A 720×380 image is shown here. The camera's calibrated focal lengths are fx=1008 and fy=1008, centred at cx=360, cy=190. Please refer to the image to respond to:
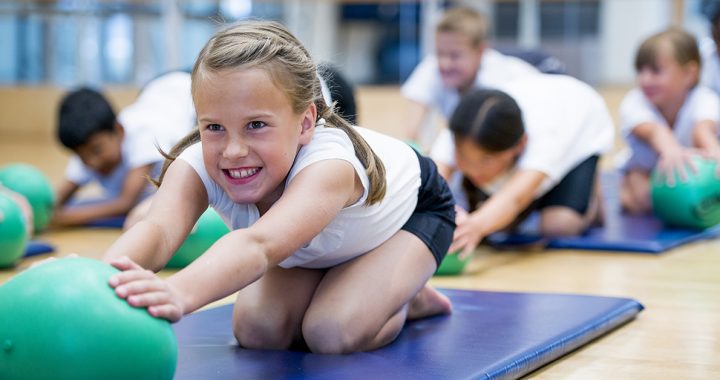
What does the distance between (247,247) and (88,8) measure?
6871 mm

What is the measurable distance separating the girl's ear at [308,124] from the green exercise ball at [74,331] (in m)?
0.48

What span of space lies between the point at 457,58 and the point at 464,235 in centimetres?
147

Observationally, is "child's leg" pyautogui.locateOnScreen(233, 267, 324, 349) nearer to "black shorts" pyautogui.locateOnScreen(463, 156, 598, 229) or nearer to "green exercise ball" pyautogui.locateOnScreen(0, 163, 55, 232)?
"black shorts" pyautogui.locateOnScreen(463, 156, 598, 229)

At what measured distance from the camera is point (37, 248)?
331 cm

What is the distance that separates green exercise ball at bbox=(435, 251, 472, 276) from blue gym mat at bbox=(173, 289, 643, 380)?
466 millimetres

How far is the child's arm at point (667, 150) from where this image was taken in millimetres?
3643

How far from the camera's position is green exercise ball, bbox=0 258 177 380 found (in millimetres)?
1413

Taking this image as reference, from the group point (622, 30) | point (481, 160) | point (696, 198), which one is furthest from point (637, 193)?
point (622, 30)

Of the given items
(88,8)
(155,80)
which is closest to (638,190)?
(155,80)

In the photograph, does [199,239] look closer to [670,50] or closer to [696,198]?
[696,198]

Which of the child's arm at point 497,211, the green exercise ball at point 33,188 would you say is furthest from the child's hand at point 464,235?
the green exercise ball at point 33,188

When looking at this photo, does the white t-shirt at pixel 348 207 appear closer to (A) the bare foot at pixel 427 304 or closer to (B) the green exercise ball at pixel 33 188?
(A) the bare foot at pixel 427 304

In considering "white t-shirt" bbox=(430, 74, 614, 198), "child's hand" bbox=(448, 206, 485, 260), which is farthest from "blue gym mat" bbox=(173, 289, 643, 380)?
"white t-shirt" bbox=(430, 74, 614, 198)

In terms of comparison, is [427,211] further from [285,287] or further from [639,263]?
[639,263]
